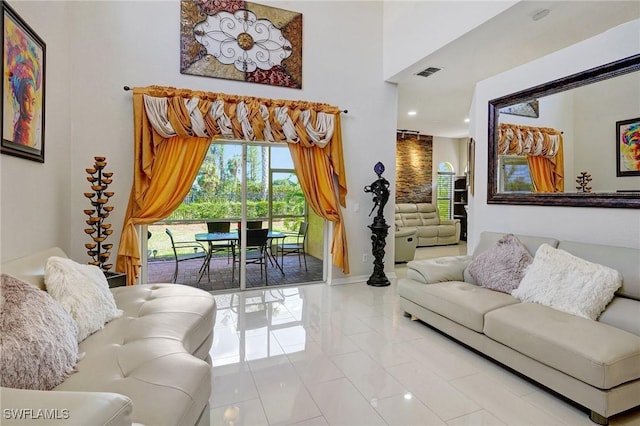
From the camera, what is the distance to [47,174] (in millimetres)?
2893

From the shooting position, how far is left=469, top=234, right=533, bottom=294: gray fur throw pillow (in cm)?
291

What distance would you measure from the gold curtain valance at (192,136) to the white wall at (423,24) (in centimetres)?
135

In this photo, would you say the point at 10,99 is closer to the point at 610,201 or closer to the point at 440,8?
the point at 440,8

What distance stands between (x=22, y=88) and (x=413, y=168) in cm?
858

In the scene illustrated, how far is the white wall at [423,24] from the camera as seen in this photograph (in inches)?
131

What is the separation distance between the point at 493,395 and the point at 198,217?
376 cm

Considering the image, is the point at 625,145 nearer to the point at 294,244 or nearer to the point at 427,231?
the point at 294,244

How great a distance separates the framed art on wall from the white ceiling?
13.0 ft

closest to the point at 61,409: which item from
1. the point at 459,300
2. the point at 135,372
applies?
the point at 135,372

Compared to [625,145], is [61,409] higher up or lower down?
lower down

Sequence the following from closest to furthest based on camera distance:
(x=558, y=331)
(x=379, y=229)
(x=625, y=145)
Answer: (x=558, y=331) → (x=625, y=145) → (x=379, y=229)

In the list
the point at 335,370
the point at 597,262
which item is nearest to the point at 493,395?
the point at 335,370

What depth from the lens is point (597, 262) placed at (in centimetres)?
251

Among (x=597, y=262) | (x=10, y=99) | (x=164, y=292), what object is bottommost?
(x=164, y=292)
